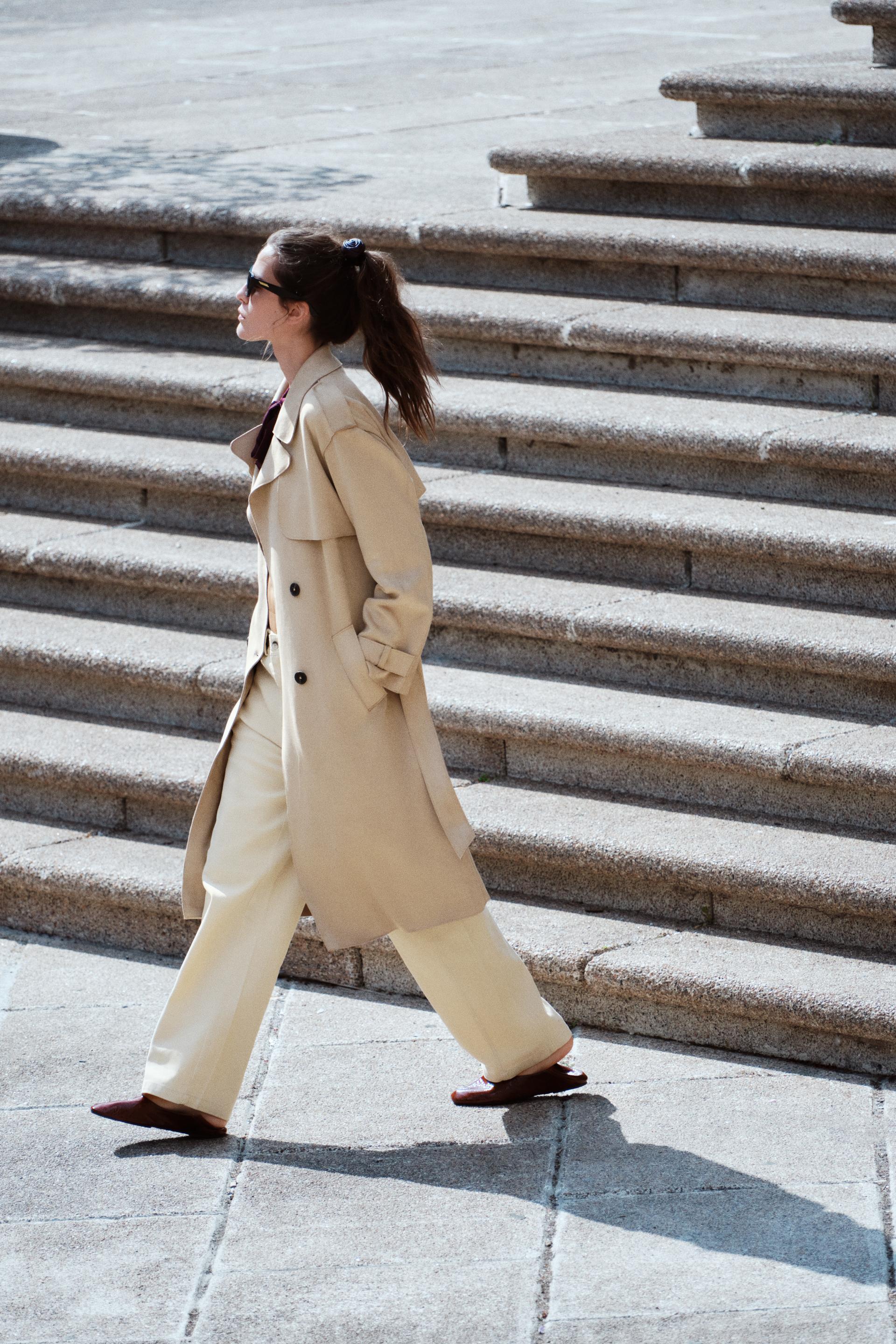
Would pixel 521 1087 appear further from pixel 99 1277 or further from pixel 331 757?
pixel 99 1277

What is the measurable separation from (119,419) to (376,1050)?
3.05m

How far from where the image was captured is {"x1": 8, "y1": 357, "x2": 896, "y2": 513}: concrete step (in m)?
5.50

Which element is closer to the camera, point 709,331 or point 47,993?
point 47,993

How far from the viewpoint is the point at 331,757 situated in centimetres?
375

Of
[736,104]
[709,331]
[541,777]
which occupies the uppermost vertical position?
[736,104]

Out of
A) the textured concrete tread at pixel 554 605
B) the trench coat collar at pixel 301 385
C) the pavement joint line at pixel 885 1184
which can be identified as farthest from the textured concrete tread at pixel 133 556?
the pavement joint line at pixel 885 1184

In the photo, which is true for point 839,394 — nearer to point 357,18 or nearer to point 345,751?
point 345,751

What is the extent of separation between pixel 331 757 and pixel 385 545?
475mm

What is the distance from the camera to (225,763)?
397 cm

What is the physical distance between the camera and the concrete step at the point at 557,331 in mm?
5754

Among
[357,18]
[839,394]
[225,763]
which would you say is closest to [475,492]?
[839,394]

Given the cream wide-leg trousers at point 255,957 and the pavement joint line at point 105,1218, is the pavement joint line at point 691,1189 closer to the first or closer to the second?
the cream wide-leg trousers at point 255,957

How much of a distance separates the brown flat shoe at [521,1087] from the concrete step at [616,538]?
1.82 meters

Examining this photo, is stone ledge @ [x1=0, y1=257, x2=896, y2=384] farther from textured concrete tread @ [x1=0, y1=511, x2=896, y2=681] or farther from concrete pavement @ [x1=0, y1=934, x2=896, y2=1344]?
concrete pavement @ [x1=0, y1=934, x2=896, y2=1344]
